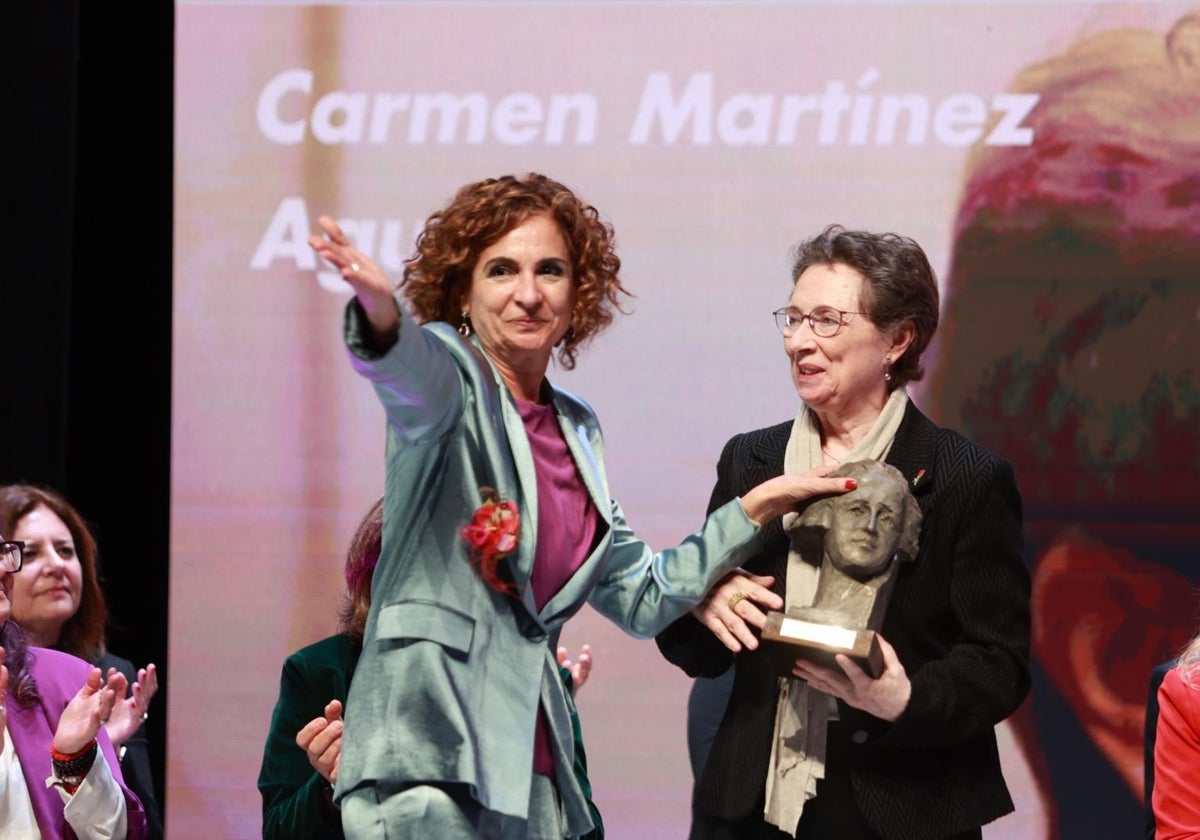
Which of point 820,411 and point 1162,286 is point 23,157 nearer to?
point 820,411

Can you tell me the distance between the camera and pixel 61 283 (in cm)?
475

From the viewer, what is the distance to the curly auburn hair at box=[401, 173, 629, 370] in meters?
2.40

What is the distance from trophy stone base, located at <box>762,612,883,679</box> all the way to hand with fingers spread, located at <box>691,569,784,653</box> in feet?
0.10

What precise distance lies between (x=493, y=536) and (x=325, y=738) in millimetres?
687

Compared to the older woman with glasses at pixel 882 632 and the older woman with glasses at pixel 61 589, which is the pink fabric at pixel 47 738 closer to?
the older woman with glasses at pixel 61 589

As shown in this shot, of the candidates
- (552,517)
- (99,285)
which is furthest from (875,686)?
(99,285)

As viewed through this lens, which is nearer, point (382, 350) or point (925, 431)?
point (382, 350)

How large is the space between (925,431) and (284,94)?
2.63 meters

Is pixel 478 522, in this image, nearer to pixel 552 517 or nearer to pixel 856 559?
pixel 552 517

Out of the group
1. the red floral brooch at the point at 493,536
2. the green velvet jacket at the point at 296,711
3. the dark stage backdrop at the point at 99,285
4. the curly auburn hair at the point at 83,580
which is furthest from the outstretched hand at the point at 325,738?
the dark stage backdrop at the point at 99,285

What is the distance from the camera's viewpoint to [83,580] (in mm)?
4172

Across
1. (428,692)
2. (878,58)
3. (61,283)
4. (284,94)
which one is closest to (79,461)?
(61,283)

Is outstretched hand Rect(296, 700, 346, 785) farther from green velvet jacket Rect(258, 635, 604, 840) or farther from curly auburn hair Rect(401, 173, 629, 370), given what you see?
curly auburn hair Rect(401, 173, 629, 370)

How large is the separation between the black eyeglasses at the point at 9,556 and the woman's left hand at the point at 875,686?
1.78 meters
